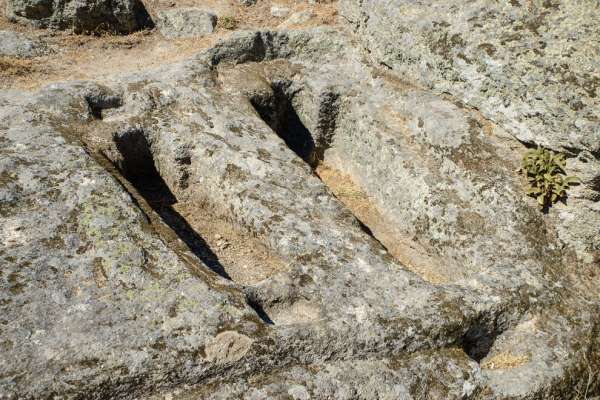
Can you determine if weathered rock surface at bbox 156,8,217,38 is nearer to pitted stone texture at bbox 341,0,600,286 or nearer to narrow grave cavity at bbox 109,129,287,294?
pitted stone texture at bbox 341,0,600,286

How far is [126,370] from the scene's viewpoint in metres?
6.37

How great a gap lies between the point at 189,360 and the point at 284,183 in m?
4.52

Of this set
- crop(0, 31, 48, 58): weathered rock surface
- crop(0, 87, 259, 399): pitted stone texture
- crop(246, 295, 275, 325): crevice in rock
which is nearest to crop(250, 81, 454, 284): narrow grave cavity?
crop(246, 295, 275, 325): crevice in rock

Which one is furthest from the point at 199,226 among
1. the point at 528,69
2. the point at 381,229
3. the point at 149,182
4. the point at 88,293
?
the point at 528,69

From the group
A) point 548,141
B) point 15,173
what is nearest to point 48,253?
point 15,173

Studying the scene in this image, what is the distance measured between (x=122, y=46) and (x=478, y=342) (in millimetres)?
13294

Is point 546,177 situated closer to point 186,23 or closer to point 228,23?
point 228,23

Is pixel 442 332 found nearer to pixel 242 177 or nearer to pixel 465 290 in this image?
pixel 465 290

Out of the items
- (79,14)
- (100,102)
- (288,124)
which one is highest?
(79,14)

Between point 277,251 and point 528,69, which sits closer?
point 277,251

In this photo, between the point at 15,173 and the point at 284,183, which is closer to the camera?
the point at 15,173

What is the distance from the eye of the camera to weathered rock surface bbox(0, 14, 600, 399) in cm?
679

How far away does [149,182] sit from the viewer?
11.6m

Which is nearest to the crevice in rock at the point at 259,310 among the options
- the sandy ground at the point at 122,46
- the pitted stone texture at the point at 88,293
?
the pitted stone texture at the point at 88,293
